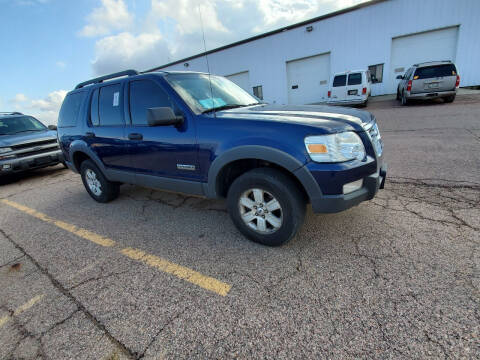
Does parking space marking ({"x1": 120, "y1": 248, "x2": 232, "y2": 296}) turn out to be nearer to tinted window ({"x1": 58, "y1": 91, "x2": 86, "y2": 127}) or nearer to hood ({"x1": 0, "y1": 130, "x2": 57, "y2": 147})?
tinted window ({"x1": 58, "y1": 91, "x2": 86, "y2": 127})

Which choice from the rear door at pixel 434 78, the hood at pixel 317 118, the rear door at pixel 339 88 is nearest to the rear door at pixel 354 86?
the rear door at pixel 339 88

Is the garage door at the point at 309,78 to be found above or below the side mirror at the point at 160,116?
above

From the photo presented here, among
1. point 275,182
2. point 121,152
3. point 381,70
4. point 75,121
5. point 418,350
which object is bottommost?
point 418,350

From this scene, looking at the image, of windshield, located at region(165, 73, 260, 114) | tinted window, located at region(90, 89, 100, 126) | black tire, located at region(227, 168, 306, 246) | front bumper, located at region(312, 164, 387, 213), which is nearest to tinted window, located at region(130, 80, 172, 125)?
windshield, located at region(165, 73, 260, 114)

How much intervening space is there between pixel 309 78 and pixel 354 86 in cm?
658

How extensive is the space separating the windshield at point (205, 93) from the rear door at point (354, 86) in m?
10.3

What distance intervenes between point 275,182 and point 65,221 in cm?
343

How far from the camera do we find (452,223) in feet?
8.75

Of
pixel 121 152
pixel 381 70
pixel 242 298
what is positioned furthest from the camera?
pixel 381 70

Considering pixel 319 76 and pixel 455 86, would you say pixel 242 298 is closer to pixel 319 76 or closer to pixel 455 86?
pixel 455 86

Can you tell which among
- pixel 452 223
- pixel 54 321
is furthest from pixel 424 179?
pixel 54 321

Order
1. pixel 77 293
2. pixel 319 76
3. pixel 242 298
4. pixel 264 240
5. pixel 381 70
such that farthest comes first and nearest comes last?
pixel 319 76
pixel 381 70
pixel 264 240
pixel 77 293
pixel 242 298

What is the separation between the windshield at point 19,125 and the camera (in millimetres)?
7051

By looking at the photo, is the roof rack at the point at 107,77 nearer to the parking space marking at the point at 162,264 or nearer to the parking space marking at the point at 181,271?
A: the parking space marking at the point at 162,264
